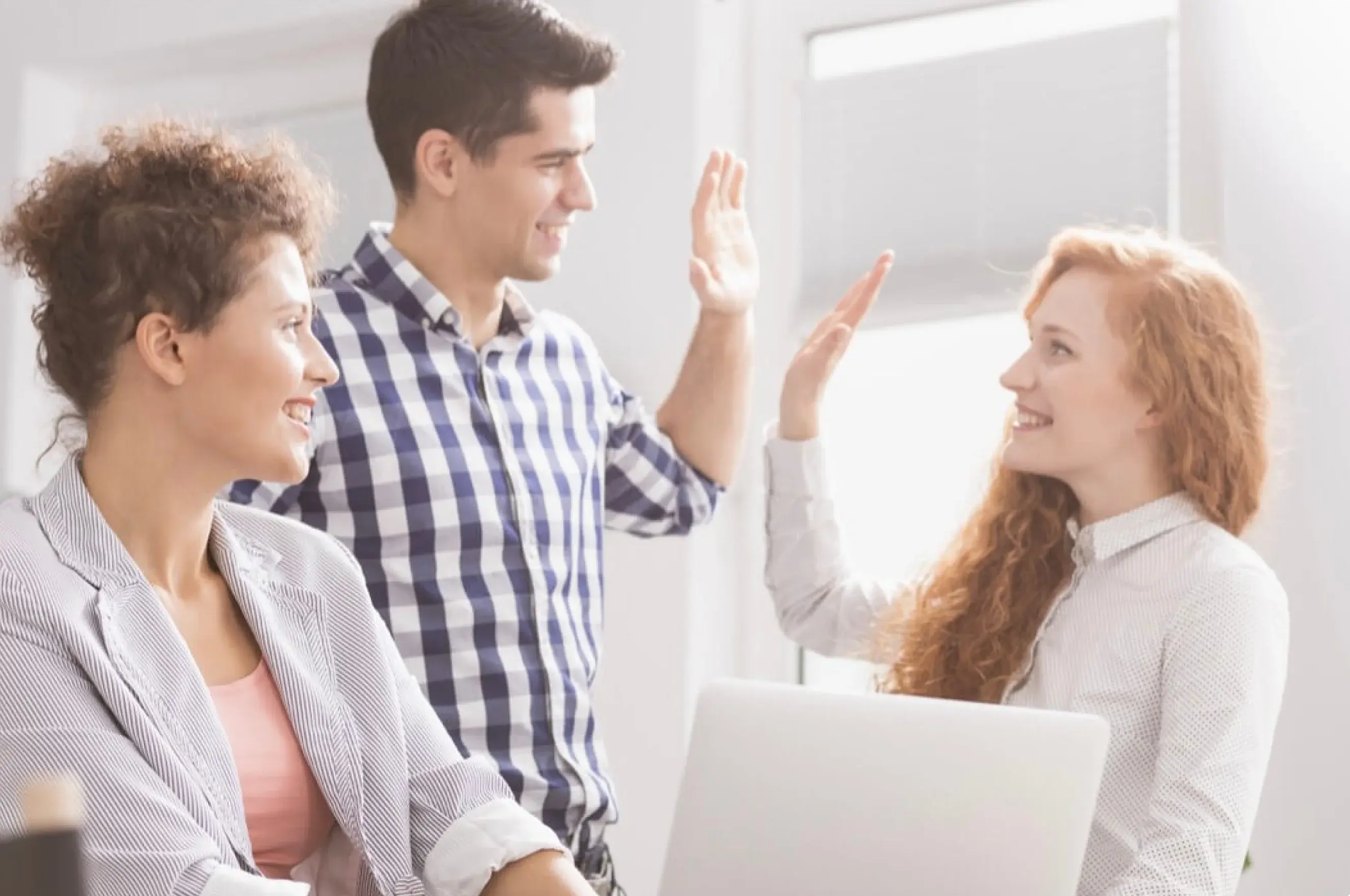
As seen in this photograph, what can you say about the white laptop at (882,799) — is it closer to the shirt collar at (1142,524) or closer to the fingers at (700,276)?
the shirt collar at (1142,524)

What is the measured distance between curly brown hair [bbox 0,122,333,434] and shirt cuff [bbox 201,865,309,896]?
51 centimetres

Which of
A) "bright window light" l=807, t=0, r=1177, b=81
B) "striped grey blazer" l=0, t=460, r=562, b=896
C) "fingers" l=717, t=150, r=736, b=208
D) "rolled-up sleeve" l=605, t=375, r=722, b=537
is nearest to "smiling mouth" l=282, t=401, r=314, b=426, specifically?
"striped grey blazer" l=0, t=460, r=562, b=896

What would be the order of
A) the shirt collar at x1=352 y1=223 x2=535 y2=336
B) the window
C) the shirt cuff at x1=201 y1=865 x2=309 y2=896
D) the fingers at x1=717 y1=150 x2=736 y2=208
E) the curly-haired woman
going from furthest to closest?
the window → the fingers at x1=717 y1=150 x2=736 y2=208 → the shirt collar at x1=352 y1=223 x2=535 y2=336 → the curly-haired woman → the shirt cuff at x1=201 y1=865 x2=309 y2=896

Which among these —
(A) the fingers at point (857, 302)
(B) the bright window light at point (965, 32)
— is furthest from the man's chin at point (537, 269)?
(B) the bright window light at point (965, 32)

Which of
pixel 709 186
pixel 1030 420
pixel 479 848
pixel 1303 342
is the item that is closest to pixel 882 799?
pixel 479 848

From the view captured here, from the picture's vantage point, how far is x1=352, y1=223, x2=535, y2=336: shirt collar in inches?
90.0

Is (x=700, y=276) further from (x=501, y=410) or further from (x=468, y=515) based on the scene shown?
(x=468, y=515)

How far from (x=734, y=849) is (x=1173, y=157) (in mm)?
1616

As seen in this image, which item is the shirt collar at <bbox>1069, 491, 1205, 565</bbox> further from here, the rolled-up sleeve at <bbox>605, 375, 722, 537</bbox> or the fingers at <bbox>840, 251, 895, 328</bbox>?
the rolled-up sleeve at <bbox>605, 375, 722, 537</bbox>

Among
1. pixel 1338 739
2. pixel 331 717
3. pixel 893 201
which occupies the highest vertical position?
pixel 893 201

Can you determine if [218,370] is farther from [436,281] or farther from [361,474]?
[436,281]

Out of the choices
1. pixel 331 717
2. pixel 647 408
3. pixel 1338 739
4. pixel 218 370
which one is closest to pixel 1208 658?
pixel 1338 739

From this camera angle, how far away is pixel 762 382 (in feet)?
10.5

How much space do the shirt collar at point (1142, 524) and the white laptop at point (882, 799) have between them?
624mm
